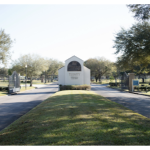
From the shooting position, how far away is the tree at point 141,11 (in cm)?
1510

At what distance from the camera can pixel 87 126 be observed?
5.63 metres

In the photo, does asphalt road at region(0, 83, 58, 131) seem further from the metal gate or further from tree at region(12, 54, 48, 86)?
tree at region(12, 54, 48, 86)

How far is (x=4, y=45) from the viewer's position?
97.3 feet

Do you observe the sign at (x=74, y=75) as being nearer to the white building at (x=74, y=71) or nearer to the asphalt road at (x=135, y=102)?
the white building at (x=74, y=71)

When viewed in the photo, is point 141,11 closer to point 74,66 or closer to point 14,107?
point 14,107

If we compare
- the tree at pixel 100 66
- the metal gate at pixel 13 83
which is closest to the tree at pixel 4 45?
the metal gate at pixel 13 83

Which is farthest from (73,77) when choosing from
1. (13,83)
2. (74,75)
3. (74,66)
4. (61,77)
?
(13,83)

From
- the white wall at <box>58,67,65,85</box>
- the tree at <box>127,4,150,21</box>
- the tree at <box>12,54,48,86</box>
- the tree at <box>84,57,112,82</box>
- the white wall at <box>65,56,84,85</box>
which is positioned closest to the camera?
the tree at <box>127,4,150,21</box>

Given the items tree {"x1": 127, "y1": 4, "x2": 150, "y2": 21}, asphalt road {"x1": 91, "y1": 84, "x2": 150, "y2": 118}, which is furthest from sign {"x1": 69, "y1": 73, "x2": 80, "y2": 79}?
tree {"x1": 127, "y1": 4, "x2": 150, "y2": 21}

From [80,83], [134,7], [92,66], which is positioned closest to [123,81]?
[80,83]

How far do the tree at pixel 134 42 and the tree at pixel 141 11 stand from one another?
279cm

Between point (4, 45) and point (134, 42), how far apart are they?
21.4m

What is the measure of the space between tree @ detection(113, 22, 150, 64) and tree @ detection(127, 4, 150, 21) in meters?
2.79

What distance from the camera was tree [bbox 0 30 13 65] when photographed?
2931 centimetres
